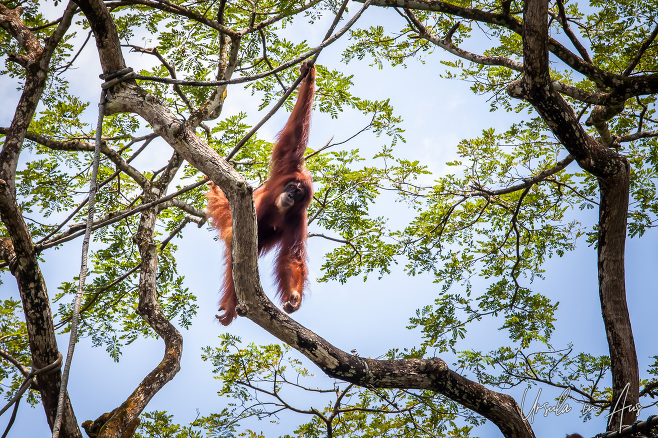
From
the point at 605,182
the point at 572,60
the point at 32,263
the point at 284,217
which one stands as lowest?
the point at 32,263

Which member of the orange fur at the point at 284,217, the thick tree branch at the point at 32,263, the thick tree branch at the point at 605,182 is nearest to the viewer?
the thick tree branch at the point at 32,263

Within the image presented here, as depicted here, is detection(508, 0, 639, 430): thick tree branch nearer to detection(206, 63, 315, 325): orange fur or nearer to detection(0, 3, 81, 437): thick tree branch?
detection(206, 63, 315, 325): orange fur

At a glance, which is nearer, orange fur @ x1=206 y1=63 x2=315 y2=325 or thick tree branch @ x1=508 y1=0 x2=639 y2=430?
thick tree branch @ x1=508 y1=0 x2=639 y2=430

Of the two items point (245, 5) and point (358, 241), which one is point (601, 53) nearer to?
point (358, 241)

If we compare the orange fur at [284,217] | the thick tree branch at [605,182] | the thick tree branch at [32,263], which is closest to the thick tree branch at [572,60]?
the thick tree branch at [605,182]

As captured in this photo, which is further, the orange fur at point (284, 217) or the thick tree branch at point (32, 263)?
the orange fur at point (284, 217)

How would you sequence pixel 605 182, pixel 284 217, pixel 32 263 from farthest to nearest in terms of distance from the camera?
pixel 284 217 < pixel 605 182 < pixel 32 263

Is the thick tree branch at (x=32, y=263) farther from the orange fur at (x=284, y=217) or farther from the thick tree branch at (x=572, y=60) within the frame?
the thick tree branch at (x=572, y=60)

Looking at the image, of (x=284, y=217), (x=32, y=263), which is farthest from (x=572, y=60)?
(x=32, y=263)

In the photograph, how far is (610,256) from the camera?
509 cm

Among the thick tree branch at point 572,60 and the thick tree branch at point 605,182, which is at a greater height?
the thick tree branch at point 572,60

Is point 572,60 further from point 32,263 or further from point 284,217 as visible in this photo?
point 32,263

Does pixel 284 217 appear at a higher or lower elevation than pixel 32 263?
higher

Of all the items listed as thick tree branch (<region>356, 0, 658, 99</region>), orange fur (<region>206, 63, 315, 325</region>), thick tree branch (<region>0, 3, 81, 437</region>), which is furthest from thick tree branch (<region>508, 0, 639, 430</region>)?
thick tree branch (<region>0, 3, 81, 437</region>)
